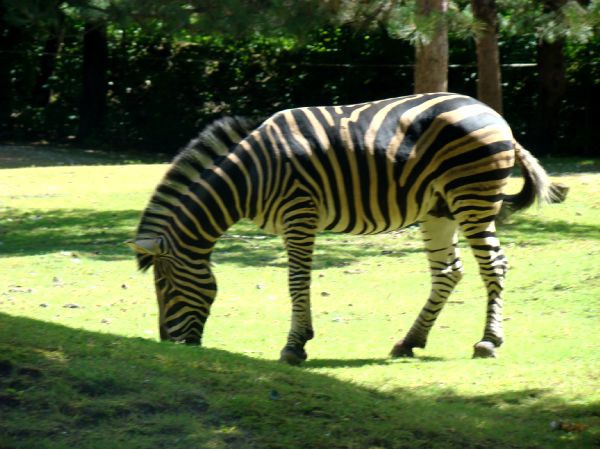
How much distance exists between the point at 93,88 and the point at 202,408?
A: 21.6m

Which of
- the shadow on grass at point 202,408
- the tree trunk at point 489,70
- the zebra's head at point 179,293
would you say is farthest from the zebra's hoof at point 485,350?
the tree trunk at point 489,70

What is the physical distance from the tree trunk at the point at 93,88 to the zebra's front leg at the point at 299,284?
18.0 meters

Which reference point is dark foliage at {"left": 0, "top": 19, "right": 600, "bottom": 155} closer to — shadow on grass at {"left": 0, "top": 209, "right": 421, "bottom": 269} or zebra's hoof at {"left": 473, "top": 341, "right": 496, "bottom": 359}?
shadow on grass at {"left": 0, "top": 209, "right": 421, "bottom": 269}

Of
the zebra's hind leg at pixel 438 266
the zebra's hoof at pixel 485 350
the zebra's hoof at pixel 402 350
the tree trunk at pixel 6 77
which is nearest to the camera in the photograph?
the zebra's hoof at pixel 485 350

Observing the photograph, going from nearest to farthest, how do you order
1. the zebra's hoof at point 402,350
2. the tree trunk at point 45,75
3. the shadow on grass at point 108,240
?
the zebra's hoof at point 402,350 → the shadow on grass at point 108,240 → the tree trunk at point 45,75

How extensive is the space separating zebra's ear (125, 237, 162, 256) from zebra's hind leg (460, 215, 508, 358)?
2479 mm

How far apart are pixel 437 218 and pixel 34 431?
4730mm

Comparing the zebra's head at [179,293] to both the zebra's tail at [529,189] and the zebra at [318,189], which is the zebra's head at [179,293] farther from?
the zebra's tail at [529,189]

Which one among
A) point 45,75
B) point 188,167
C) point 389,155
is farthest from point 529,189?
point 45,75

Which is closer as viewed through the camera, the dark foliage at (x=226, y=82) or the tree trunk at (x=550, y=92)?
the tree trunk at (x=550, y=92)

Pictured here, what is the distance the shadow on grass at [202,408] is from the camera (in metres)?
5.09

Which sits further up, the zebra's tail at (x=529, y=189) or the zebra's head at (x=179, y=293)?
the zebra's tail at (x=529, y=189)

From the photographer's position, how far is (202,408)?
5418 millimetres

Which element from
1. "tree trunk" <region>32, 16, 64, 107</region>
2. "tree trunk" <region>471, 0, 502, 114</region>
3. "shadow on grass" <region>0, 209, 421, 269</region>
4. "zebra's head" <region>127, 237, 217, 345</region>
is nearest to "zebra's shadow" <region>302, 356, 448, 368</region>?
"zebra's head" <region>127, 237, 217, 345</region>
